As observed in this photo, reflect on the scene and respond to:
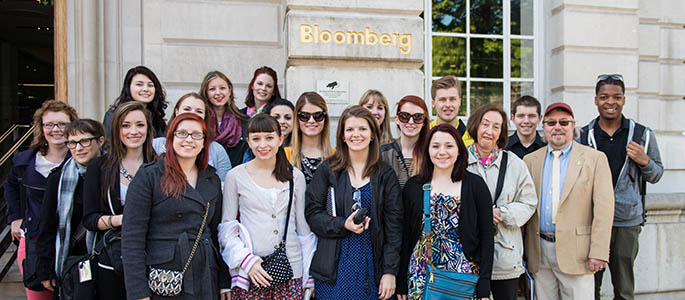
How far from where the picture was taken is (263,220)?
331cm

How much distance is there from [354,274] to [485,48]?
5.32 m

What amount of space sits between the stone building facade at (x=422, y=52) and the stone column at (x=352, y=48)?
12mm

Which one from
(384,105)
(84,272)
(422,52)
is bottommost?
(84,272)

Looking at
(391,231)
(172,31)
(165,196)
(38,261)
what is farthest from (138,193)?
(172,31)

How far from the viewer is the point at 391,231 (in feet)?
11.2

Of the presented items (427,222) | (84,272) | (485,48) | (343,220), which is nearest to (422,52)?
(485,48)

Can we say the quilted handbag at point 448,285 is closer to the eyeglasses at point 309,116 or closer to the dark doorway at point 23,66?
the eyeglasses at point 309,116

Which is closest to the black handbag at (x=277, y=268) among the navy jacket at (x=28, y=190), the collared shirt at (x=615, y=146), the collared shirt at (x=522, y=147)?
the navy jacket at (x=28, y=190)

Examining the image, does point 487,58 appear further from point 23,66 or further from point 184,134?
point 23,66

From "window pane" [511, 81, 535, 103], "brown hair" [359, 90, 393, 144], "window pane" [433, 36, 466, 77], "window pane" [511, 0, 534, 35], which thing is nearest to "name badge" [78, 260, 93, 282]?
"brown hair" [359, 90, 393, 144]

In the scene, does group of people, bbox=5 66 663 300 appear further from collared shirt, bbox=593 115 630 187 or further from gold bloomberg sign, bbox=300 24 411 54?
gold bloomberg sign, bbox=300 24 411 54

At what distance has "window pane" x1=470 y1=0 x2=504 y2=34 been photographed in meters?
7.45

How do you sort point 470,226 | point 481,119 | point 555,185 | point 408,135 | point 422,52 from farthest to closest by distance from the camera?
point 422,52, point 555,185, point 408,135, point 481,119, point 470,226

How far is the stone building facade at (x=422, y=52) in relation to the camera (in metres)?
5.61
